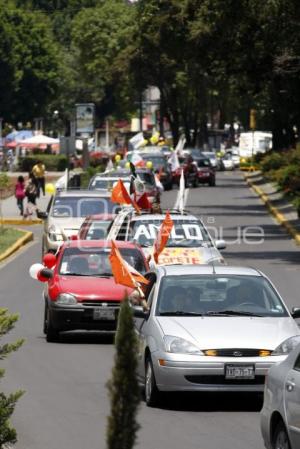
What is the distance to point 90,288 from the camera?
1983 cm

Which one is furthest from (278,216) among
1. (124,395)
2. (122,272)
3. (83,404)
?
(124,395)

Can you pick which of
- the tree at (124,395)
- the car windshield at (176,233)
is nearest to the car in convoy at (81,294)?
the car windshield at (176,233)

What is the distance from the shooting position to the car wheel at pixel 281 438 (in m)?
10.0

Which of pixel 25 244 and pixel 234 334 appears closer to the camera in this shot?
pixel 234 334

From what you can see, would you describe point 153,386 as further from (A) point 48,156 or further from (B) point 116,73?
(B) point 116,73

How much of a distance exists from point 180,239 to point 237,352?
37.2 ft

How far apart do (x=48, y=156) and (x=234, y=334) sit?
73181 mm

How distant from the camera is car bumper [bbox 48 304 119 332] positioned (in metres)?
19.4

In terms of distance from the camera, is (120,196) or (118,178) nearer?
(120,196)

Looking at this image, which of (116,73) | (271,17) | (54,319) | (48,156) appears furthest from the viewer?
(116,73)

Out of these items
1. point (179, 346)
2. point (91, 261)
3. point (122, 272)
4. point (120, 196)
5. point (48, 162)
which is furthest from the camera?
point (48, 162)

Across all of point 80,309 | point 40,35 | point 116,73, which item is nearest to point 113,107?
point 40,35

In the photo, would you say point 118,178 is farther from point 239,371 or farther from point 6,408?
A: point 6,408

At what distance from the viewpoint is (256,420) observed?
13.4 metres
